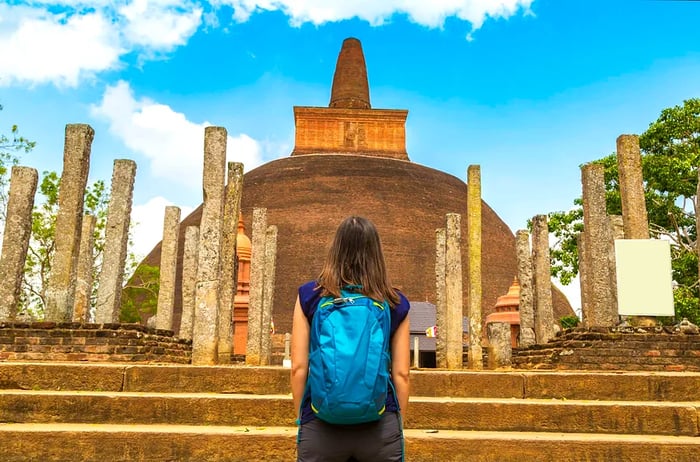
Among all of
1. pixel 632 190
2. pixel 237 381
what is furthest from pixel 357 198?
→ pixel 237 381

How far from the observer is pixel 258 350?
10641 mm

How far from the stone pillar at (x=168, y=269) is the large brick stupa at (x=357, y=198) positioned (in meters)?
12.7

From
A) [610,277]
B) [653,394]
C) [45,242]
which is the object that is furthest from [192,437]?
[45,242]

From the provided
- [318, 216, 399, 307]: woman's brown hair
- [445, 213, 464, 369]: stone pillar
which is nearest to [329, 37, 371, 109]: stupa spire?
[445, 213, 464, 369]: stone pillar

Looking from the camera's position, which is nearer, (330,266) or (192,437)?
(330,266)

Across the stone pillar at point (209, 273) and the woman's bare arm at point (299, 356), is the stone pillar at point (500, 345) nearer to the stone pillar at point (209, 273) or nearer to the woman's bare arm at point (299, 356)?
the stone pillar at point (209, 273)

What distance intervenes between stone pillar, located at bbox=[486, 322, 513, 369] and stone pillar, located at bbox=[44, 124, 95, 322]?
6169 millimetres

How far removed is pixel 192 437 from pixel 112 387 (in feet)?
5.02

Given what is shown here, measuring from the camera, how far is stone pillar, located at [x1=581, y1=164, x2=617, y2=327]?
1017cm

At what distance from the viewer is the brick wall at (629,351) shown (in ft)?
26.8

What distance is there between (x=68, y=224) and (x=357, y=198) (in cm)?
2150

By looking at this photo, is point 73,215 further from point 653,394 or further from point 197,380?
point 653,394

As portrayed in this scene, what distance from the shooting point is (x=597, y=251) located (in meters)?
10.2

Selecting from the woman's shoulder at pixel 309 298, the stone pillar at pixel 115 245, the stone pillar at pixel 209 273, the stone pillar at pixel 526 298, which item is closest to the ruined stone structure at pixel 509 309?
the stone pillar at pixel 526 298
